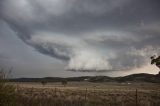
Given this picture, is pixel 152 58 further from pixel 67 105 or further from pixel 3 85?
pixel 3 85

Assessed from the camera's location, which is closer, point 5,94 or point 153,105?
point 5,94

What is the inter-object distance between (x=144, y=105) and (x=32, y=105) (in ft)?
35.2

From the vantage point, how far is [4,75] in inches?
581

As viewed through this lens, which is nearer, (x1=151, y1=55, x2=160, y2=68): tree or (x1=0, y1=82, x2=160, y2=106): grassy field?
(x1=0, y1=82, x2=160, y2=106): grassy field

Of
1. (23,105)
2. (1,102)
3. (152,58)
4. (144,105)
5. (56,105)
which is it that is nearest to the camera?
(1,102)

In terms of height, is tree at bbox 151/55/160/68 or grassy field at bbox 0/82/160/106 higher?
tree at bbox 151/55/160/68

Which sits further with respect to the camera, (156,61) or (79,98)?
(156,61)

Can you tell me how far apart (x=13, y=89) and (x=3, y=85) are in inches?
27.3

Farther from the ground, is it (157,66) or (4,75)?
(157,66)

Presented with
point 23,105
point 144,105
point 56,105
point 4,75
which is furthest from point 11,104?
point 144,105

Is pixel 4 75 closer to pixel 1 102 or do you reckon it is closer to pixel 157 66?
pixel 1 102

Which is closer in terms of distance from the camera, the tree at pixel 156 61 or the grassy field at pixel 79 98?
the grassy field at pixel 79 98

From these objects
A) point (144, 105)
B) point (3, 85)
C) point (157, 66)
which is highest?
point (157, 66)

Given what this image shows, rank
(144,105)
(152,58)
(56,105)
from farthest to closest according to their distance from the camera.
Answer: (152,58) < (144,105) < (56,105)
